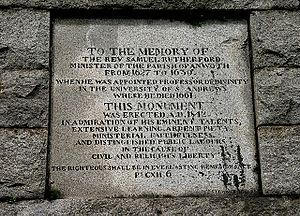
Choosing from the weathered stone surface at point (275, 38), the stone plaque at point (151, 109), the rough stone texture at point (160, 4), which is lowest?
the stone plaque at point (151, 109)

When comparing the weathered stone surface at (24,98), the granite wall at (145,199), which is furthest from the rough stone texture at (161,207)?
the weathered stone surface at (24,98)

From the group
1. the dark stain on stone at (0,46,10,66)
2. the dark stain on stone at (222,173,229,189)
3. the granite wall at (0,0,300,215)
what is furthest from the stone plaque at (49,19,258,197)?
the dark stain on stone at (0,46,10,66)

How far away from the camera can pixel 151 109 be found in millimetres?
4934

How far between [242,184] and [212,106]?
667 millimetres

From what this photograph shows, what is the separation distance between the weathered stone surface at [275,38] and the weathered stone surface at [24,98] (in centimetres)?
172

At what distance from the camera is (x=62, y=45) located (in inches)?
200

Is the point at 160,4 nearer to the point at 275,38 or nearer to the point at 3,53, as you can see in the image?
the point at 275,38

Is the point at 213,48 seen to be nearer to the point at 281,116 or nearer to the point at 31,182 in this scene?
the point at 281,116

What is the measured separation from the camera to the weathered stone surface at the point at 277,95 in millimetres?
4887

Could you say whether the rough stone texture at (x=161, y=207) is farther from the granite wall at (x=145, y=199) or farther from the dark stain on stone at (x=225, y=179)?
the dark stain on stone at (x=225, y=179)

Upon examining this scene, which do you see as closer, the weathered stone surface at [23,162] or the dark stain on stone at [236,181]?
the weathered stone surface at [23,162]

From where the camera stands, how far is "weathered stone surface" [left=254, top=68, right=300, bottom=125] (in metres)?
4.89

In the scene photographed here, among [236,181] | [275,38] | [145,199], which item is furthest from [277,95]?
[145,199]

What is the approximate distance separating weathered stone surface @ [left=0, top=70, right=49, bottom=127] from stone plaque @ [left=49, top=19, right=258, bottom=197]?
0.11 meters
